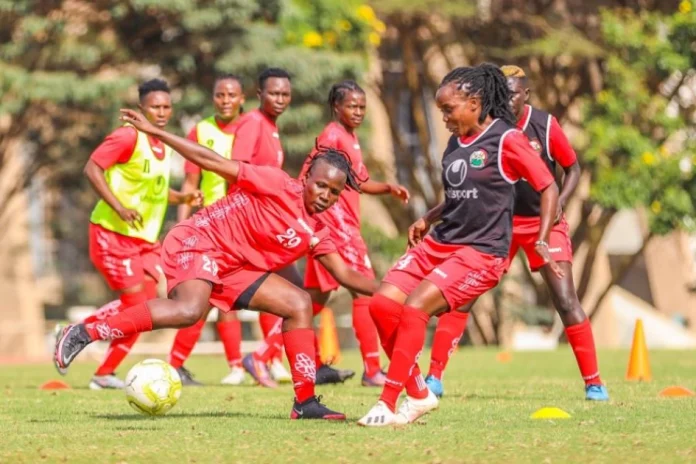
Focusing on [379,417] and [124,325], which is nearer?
[379,417]

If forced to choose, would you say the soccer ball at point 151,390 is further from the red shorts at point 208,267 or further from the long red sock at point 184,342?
the long red sock at point 184,342

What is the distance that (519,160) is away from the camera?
8.84 metres

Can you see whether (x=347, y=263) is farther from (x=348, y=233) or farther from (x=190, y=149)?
(x=190, y=149)

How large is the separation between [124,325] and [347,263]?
10.9ft

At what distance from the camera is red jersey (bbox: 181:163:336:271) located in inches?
354

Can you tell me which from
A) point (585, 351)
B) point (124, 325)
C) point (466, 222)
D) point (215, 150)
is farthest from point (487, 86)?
point (215, 150)

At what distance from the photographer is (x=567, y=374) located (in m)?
14.2

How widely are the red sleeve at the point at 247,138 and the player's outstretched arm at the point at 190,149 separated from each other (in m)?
2.83

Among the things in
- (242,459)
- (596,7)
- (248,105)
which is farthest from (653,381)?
(596,7)

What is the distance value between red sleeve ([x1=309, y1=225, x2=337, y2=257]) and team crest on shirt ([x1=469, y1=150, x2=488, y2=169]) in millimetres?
1005

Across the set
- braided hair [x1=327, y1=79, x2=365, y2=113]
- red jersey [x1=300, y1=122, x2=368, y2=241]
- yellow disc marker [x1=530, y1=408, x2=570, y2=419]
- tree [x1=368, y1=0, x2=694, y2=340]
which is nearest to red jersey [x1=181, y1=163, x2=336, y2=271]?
yellow disc marker [x1=530, y1=408, x2=570, y2=419]

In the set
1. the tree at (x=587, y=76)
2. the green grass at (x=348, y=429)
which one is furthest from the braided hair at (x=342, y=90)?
the tree at (x=587, y=76)

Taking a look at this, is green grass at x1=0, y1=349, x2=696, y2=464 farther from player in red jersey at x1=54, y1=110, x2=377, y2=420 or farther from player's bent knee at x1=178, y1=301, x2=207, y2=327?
player's bent knee at x1=178, y1=301, x2=207, y2=327

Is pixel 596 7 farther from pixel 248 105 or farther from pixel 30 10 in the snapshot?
pixel 30 10
